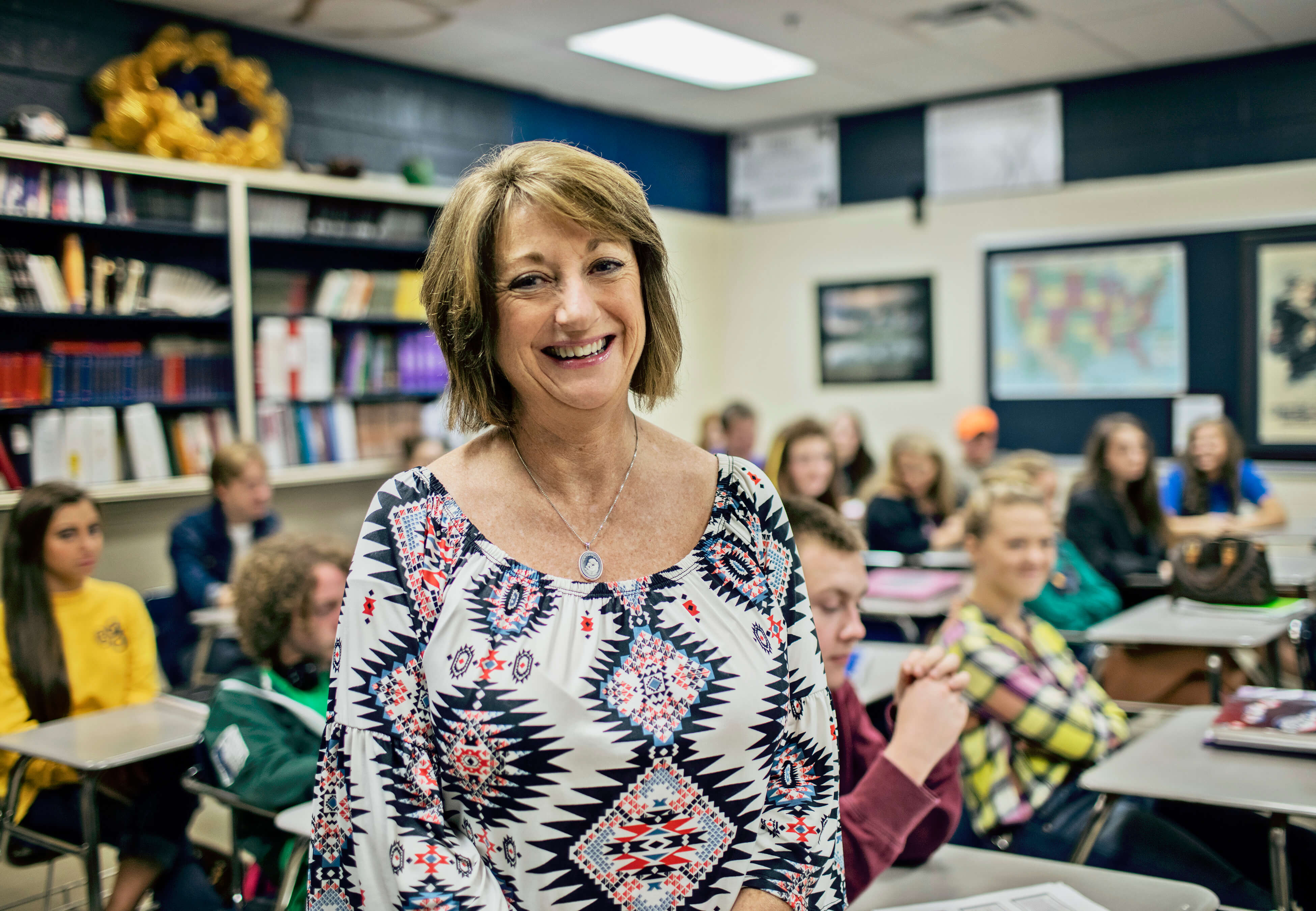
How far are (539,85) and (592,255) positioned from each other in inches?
216

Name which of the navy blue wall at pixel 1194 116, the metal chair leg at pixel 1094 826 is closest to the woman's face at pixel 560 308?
the metal chair leg at pixel 1094 826

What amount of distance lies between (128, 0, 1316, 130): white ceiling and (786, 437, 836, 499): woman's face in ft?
6.38

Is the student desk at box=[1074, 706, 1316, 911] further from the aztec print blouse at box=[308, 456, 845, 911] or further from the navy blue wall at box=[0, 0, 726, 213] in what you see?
the navy blue wall at box=[0, 0, 726, 213]

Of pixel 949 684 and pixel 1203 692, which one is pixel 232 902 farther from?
pixel 1203 692

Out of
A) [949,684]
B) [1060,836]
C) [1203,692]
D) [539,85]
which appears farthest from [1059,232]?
[949,684]

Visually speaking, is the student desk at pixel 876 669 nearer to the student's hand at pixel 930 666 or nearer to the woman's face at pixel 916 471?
the student's hand at pixel 930 666

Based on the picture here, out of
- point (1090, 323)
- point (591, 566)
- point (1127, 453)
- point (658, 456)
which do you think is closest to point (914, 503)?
point (1127, 453)

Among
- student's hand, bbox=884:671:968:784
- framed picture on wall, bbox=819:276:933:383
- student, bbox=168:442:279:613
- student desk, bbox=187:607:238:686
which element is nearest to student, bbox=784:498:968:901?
student's hand, bbox=884:671:968:784

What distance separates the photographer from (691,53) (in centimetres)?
553

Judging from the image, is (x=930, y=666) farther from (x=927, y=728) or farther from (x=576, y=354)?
(x=576, y=354)

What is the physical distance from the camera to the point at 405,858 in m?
0.95

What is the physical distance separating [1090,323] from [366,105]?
14.0ft

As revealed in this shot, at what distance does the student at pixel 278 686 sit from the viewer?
6.42ft

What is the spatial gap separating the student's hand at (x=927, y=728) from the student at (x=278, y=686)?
102cm
